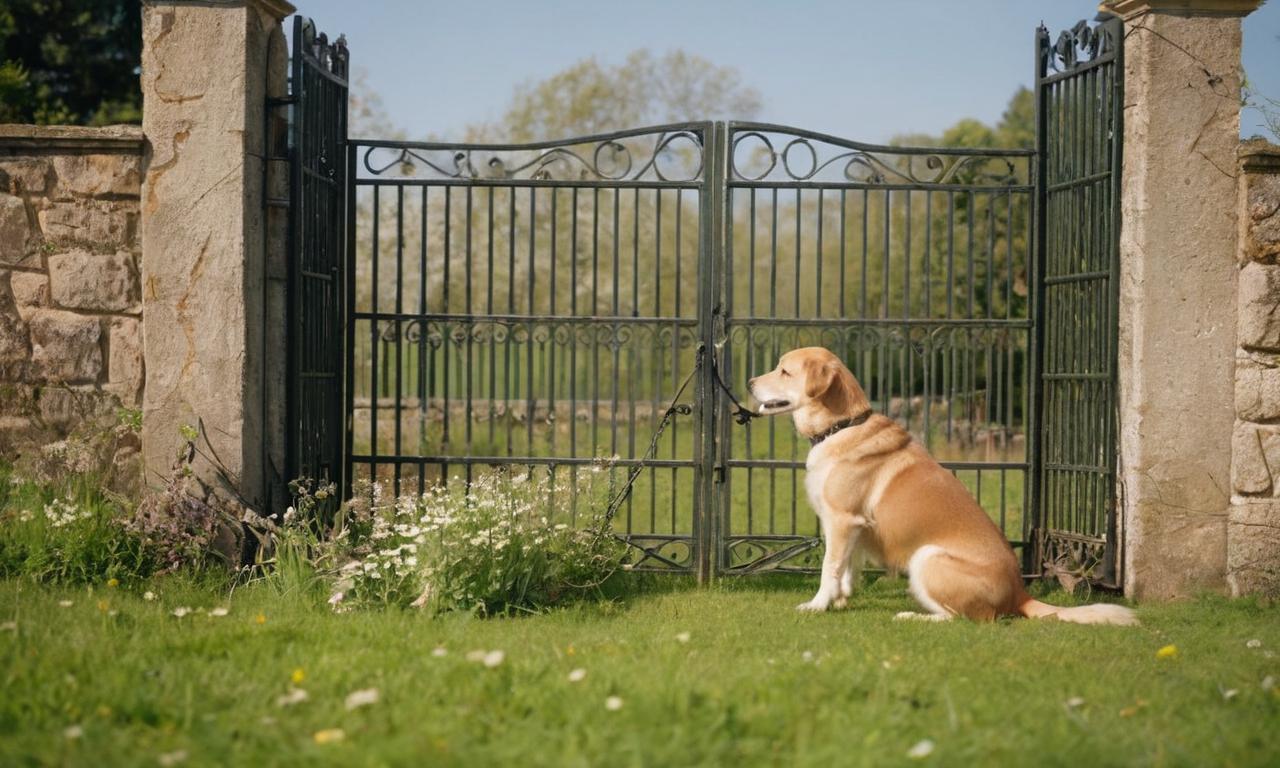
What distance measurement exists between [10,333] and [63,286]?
38cm

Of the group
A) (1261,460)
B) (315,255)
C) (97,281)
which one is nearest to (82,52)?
(97,281)

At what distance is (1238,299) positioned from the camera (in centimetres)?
615

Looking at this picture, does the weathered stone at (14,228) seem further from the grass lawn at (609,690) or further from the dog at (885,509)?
the dog at (885,509)

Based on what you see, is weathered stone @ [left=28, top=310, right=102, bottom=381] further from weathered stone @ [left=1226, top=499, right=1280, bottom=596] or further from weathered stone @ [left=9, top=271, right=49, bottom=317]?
weathered stone @ [left=1226, top=499, right=1280, bottom=596]

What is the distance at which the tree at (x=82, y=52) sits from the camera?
17.4 meters

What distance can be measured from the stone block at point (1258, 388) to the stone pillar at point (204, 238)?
503 cm

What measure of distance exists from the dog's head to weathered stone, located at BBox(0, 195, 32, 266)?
387cm

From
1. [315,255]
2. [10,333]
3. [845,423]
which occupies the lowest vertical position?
[845,423]

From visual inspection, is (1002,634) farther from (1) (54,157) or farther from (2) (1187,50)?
(1) (54,157)

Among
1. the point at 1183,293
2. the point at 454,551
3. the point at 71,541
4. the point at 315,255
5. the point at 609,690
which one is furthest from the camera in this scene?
the point at 315,255

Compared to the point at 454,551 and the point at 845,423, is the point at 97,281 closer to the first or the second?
the point at 454,551

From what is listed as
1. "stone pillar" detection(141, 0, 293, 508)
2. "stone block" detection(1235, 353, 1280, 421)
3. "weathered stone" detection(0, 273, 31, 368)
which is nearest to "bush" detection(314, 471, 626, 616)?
"stone pillar" detection(141, 0, 293, 508)

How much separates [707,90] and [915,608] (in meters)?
16.7

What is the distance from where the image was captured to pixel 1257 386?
20.1ft
